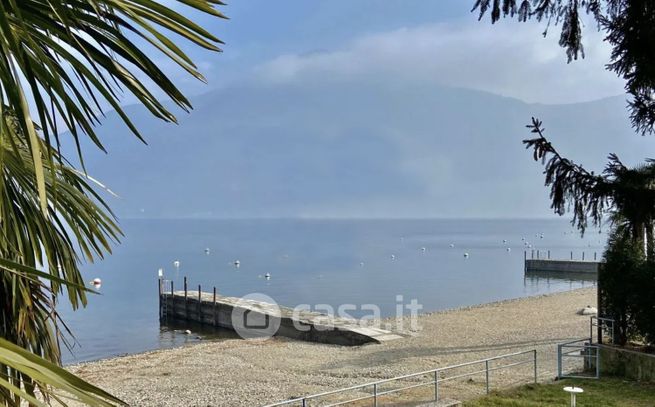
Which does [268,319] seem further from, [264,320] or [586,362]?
[586,362]

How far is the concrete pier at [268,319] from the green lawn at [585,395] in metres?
10.8

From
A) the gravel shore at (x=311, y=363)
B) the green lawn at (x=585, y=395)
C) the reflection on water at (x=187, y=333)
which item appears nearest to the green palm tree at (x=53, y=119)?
the green lawn at (x=585, y=395)

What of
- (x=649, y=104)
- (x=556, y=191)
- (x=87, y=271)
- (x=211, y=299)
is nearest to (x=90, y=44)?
(x=556, y=191)

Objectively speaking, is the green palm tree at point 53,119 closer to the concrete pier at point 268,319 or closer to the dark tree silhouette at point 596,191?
the dark tree silhouette at point 596,191

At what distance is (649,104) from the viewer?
22.7 feet

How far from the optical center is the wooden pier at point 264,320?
22.5 metres

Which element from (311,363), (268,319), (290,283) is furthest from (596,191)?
(290,283)

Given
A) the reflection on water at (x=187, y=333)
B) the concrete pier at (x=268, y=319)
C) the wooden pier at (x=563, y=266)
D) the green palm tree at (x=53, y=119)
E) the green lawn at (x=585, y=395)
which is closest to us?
the green palm tree at (x=53, y=119)

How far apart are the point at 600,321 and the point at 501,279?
50.5m

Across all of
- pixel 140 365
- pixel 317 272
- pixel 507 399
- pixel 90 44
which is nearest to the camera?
pixel 90 44

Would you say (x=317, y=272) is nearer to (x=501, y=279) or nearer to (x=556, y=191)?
(x=501, y=279)

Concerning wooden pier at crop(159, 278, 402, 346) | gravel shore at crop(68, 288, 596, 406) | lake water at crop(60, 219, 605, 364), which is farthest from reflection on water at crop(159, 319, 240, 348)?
gravel shore at crop(68, 288, 596, 406)

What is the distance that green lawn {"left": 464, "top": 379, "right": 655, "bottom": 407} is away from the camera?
31.4ft

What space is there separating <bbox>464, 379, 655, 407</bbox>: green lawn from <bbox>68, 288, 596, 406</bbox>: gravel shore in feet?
3.50
